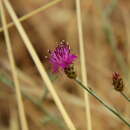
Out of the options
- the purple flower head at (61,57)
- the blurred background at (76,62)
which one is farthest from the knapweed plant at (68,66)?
the blurred background at (76,62)

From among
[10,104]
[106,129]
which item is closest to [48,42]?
[10,104]

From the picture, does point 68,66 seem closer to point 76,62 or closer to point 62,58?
point 62,58

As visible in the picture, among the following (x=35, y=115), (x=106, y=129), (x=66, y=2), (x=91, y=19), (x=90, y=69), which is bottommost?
(x=106, y=129)

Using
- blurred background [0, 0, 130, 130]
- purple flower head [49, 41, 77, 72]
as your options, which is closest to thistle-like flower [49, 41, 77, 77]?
purple flower head [49, 41, 77, 72]

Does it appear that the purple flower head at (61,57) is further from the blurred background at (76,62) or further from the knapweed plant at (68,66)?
the blurred background at (76,62)

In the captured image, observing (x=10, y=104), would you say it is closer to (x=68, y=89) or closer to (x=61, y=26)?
(x=68, y=89)

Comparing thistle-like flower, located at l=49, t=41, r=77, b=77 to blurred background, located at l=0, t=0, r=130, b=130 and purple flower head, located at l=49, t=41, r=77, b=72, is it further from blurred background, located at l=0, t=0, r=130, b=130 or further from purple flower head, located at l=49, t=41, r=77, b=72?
blurred background, located at l=0, t=0, r=130, b=130

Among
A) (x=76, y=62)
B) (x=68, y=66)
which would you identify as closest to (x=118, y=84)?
(x=68, y=66)
